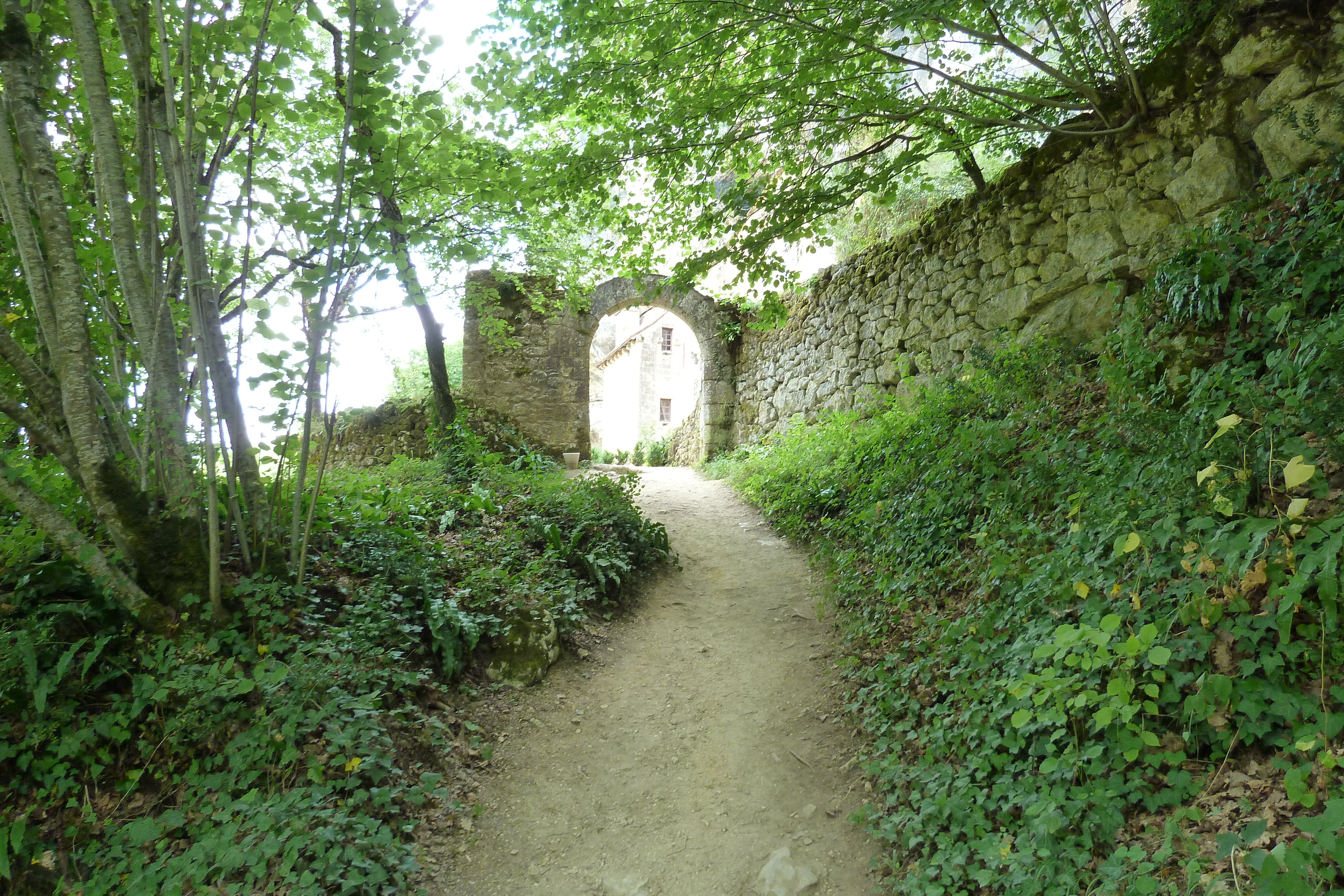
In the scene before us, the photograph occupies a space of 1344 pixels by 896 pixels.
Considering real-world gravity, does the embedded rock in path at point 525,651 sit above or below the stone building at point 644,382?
below

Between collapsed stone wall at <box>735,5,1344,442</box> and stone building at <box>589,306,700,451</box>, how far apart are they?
19.9m

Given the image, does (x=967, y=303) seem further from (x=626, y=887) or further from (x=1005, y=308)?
(x=626, y=887)

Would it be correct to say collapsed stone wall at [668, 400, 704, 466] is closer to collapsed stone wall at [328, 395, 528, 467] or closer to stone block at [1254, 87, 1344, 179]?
collapsed stone wall at [328, 395, 528, 467]

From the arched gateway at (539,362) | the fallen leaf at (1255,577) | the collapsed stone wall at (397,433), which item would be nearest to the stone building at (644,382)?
the arched gateway at (539,362)

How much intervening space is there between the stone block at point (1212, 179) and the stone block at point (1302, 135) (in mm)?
137

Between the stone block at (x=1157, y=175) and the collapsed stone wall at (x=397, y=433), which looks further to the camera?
the collapsed stone wall at (x=397, y=433)

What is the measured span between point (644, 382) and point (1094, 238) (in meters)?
24.4

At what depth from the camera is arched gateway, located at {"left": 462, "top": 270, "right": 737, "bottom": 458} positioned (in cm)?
1027

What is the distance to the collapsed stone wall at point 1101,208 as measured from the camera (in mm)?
3607

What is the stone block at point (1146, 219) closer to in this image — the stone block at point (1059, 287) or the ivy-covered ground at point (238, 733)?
the stone block at point (1059, 287)

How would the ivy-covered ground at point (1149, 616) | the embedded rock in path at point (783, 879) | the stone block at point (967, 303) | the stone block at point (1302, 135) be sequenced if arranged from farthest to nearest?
the stone block at point (967, 303), the stone block at point (1302, 135), the embedded rock in path at point (783, 879), the ivy-covered ground at point (1149, 616)

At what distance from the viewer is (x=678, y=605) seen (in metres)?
5.31

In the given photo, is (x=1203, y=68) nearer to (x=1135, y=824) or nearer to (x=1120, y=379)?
(x=1120, y=379)

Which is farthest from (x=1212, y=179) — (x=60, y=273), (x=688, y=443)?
(x=688, y=443)
